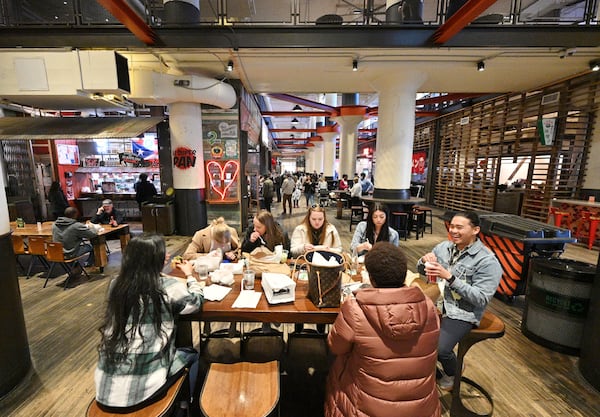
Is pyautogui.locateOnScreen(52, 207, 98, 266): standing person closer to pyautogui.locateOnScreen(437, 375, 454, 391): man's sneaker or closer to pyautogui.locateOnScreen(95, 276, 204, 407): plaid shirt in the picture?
pyautogui.locateOnScreen(95, 276, 204, 407): plaid shirt

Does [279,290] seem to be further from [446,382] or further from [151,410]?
[446,382]

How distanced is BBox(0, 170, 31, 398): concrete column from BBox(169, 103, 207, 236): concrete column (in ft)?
15.1

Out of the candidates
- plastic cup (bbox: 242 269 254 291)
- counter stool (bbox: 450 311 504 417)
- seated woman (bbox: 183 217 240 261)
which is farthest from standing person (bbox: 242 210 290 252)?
counter stool (bbox: 450 311 504 417)

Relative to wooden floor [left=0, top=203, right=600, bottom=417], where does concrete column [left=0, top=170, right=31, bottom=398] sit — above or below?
above

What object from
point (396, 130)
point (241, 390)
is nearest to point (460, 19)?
point (396, 130)

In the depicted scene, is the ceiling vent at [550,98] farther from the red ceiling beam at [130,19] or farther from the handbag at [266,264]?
the red ceiling beam at [130,19]

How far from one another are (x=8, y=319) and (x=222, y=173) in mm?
5259

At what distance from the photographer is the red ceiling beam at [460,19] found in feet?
11.1

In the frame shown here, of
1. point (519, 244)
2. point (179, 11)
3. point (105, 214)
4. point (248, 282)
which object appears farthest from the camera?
point (105, 214)

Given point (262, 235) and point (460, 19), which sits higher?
point (460, 19)

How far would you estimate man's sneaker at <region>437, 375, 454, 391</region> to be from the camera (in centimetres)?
233

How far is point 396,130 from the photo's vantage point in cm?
651

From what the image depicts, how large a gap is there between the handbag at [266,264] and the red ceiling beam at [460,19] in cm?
385

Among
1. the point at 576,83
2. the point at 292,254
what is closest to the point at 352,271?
the point at 292,254
